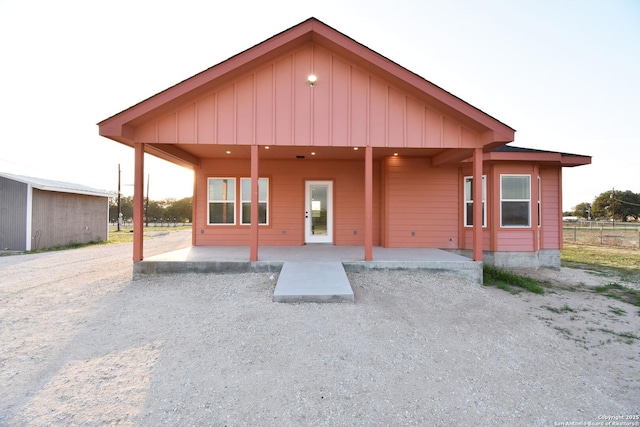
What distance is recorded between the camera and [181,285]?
5559 mm

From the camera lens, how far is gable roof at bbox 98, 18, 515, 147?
5.71 meters

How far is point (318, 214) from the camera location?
30.9ft

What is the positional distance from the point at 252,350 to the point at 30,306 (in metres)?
4.23

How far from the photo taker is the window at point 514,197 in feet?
28.3

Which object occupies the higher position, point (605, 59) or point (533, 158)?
point (605, 59)

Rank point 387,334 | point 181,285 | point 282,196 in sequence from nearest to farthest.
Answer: point 387,334
point 181,285
point 282,196

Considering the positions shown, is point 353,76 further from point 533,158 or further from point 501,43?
point 501,43

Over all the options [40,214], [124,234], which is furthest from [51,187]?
[124,234]

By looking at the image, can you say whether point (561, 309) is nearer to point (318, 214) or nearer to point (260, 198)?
point (318, 214)

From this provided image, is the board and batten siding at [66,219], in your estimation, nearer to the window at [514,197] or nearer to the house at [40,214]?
the house at [40,214]

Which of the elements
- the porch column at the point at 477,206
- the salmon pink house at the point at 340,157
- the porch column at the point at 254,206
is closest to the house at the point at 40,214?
the salmon pink house at the point at 340,157

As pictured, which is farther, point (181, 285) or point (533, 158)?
point (533, 158)

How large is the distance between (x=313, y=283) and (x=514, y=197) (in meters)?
7.14

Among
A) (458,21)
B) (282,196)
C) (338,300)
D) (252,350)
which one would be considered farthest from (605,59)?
(252,350)
